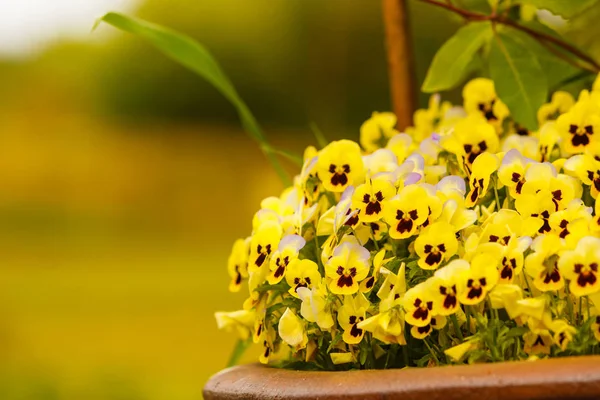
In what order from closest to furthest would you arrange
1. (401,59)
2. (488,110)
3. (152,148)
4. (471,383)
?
(471,383) < (488,110) < (401,59) < (152,148)

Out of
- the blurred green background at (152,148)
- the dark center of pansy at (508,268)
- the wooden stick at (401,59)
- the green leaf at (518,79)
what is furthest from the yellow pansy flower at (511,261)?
the blurred green background at (152,148)

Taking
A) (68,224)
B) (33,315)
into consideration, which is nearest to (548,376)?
(33,315)

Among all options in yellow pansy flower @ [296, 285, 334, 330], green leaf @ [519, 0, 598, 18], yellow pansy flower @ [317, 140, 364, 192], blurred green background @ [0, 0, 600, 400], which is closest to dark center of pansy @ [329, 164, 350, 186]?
yellow pansy flower @ [317, 140, 364, 192]

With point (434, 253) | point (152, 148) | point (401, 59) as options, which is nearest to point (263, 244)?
point (434, 253)

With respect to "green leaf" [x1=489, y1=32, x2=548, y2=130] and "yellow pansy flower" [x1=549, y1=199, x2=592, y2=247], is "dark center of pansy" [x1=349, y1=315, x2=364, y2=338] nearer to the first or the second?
"yellow pansy flower" [x1=549, y1=199, x2=592, y2=247]

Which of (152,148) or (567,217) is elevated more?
(152,148)

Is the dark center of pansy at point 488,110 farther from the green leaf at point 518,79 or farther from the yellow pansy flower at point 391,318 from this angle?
the yellow pansy flower at point 391,318

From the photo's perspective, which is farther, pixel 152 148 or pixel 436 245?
pixel 152 148

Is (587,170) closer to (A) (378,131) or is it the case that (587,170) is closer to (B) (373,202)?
(B) (373,202)
